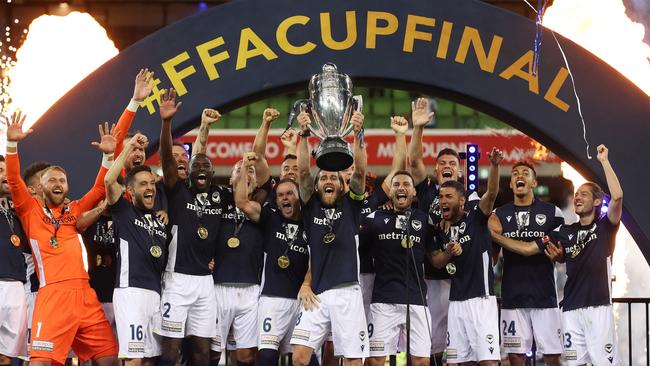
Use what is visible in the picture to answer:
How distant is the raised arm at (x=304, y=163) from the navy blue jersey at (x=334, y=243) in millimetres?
118

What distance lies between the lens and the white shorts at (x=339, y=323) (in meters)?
9.30

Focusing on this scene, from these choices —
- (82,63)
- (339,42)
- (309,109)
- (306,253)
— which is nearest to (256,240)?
(306,253)

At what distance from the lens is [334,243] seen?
9453mm

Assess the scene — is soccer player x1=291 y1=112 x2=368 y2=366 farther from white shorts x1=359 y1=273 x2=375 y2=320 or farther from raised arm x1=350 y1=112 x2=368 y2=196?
white shorts x1=359 y1=273 x2=375 y2=320

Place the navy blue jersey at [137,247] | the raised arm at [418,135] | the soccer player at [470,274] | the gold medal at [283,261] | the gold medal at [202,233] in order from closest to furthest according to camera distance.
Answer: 1. the navy blue jersey at [137,247]
2. the gold medal at [202,233]
3. the gold medal at [283,261]
4. the soccer player at [470,274]
5. the raised arm at [418,135]

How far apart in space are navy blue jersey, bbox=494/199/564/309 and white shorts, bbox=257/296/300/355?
79.7 inches

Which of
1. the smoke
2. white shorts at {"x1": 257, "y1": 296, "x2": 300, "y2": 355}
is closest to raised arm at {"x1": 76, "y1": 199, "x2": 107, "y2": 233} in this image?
white shorts at {"x1": 257, "y1": 296, "x2": 300, "y2": 355}

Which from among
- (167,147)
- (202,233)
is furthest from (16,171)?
(202,233)

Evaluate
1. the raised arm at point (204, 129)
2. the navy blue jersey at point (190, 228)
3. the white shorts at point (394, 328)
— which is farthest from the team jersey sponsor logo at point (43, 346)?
the white shorts at point (394, 328)

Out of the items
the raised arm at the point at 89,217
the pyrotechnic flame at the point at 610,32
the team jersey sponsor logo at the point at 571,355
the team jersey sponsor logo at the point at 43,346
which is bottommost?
the team jersey sponsor logo at the point at 43,346

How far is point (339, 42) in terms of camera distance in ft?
35.8

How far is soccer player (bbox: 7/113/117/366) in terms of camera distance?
9.00 metres

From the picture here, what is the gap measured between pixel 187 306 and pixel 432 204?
2552 millimetres

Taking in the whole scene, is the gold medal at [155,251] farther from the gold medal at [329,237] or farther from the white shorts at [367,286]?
the white shorts at [367,286]
